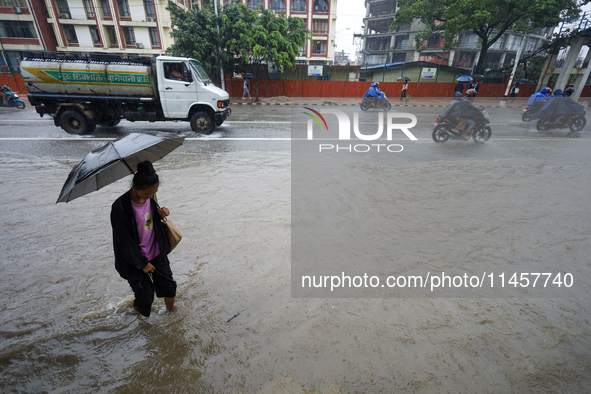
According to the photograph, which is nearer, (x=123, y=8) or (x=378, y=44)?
(x=123, y=8)

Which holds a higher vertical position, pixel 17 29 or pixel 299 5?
pixel 299 5

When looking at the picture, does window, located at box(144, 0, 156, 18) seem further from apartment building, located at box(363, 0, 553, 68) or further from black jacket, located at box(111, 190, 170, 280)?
black jacket, located at box(111, 190, 170, 280)

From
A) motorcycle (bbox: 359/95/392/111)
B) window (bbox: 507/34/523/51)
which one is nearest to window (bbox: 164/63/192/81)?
motorcycle (bbox: 359/95/392/111)

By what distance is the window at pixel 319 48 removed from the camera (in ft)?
115

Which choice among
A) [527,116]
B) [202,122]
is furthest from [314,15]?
[202,122]

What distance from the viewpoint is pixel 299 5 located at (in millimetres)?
33406

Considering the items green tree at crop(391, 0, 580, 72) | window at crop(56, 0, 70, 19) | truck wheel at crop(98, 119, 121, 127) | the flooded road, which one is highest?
window at crop(56, 0, 70, 19)

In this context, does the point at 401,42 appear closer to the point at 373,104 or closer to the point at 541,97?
the point at 373,104

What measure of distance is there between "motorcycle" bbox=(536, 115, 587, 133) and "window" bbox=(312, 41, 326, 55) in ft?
97.8

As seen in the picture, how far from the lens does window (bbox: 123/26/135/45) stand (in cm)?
2741

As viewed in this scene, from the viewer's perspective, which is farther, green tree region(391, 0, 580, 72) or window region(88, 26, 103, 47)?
window region(88, 26, 103, 47)

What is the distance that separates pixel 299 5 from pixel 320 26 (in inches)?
133

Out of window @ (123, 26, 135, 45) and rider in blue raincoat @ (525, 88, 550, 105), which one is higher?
window @ (123, 26, 135, 45)

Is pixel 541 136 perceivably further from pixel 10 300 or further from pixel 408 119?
pixel 10 300
